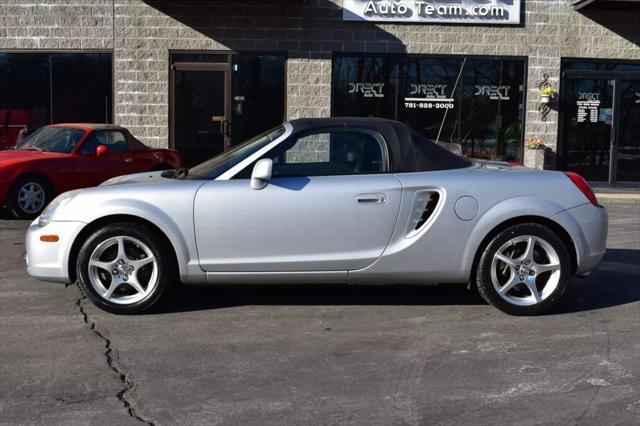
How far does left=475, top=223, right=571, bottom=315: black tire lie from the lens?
6.12 meters

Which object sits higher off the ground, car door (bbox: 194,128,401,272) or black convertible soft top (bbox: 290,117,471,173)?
black convertible soft top (bbox: 290,117,471,173)

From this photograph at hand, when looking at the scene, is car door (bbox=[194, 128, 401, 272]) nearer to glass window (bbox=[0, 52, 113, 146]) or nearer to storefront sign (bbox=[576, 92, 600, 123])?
glass window (bbox=[0, 52, 113, 146])

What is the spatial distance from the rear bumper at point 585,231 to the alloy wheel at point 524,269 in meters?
0.20

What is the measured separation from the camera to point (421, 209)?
20.0ft

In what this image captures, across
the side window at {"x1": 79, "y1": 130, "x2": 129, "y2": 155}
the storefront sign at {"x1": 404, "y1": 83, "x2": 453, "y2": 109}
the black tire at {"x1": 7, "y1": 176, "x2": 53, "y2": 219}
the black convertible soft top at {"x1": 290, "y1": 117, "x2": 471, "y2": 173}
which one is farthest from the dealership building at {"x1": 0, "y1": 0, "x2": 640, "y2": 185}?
the black convertible soft top at {"x1": 290, "y1": 117, "x2": 471, "y2": 173}

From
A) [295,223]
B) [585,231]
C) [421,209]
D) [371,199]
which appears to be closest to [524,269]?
[585,231]

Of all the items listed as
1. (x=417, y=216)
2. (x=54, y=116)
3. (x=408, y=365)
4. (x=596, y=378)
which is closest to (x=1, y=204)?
(x=54, y=116)

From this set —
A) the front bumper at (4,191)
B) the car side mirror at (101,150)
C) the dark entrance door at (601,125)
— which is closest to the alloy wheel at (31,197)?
the front bumper at (4,191)

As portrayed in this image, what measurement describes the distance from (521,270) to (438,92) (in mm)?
10738

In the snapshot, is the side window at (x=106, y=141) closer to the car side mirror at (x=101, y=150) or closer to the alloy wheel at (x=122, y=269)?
the car side mirror at (x=101, y=150)

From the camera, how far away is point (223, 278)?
6062mm

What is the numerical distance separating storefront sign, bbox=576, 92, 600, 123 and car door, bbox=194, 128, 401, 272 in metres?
11.8

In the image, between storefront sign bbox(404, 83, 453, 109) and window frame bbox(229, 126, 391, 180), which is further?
storefront sign bbox(404, 83, 453, 109)

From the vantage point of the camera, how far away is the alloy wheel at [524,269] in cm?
614
